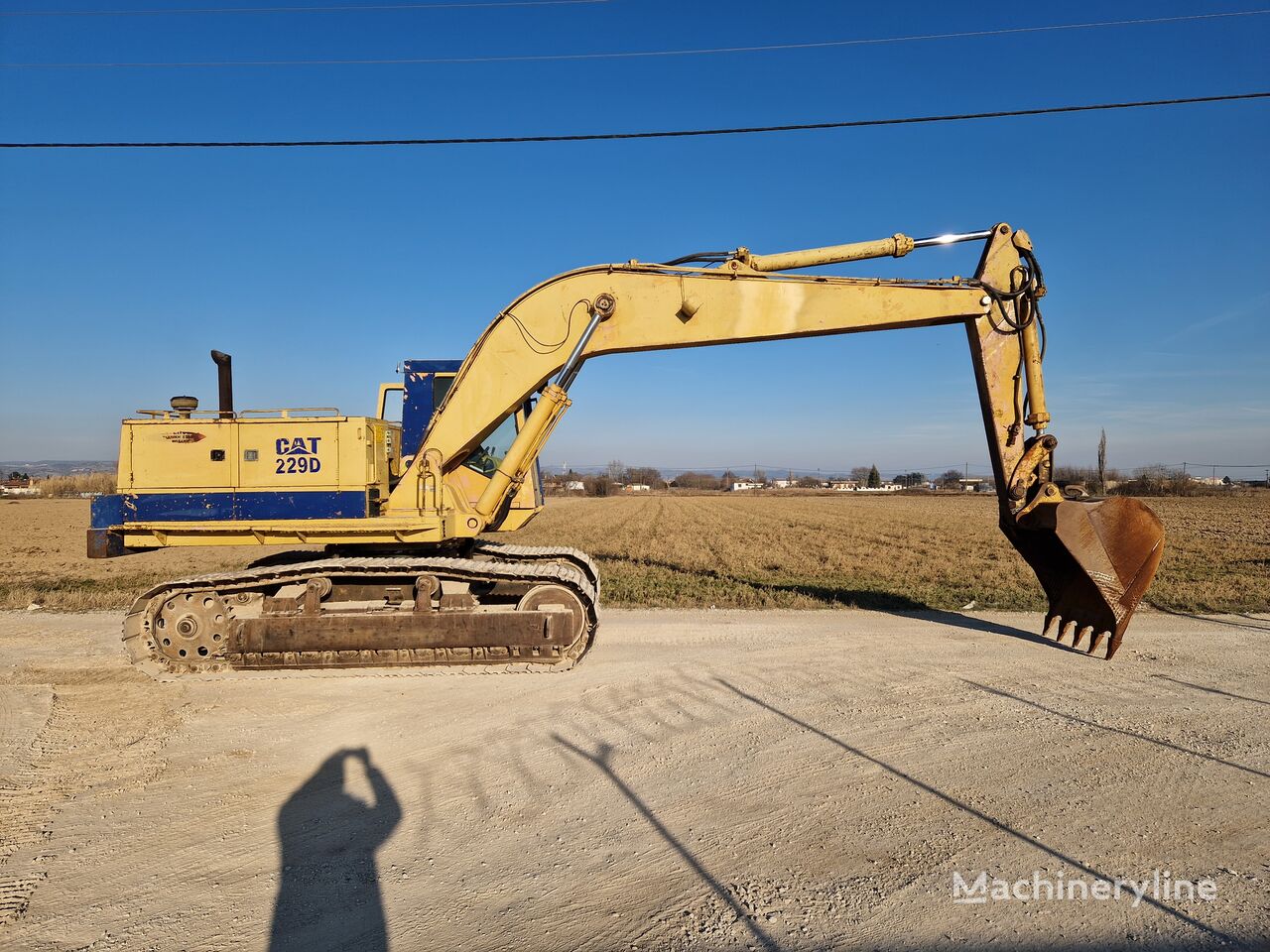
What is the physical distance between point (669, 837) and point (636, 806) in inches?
17.9

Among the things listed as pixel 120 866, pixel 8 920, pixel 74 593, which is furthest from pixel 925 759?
pixel 74 593

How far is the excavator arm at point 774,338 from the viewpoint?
8484 millimetres

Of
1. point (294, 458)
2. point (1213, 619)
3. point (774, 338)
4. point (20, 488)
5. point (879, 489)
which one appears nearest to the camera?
point (294, 458)

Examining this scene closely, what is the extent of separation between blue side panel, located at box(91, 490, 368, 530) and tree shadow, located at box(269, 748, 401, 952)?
129 inches

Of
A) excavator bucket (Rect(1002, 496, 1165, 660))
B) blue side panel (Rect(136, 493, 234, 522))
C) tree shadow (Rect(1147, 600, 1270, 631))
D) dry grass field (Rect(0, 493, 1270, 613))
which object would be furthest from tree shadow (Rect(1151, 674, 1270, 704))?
blue side panel (Rect(136, 493, 234, 522))

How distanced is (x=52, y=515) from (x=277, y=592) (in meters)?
54.6

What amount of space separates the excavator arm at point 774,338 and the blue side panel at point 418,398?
1.84 ft

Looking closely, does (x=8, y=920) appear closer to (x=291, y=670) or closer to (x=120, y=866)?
(x=120, y=866)

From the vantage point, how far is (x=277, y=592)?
8406 millimetres

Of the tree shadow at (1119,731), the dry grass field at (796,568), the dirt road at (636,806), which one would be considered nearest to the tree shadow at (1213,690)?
the dirt road at (636,806)

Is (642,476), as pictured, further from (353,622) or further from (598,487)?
(353,622)

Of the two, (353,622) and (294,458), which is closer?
(353,622)

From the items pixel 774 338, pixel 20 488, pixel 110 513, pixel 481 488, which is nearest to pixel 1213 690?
pixel 774 338

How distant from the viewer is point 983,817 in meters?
4.69
